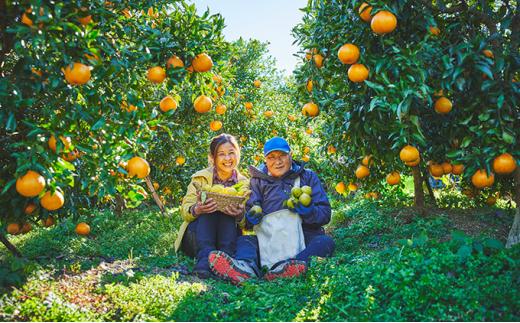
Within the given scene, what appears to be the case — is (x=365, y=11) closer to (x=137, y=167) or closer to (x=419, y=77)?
(x=419, y=77)

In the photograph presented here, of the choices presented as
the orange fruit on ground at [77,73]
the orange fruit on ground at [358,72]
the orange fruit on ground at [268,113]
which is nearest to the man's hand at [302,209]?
the orange fruit on ground at [358,72]

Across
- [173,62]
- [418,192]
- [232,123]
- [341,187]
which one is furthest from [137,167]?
[232,123]

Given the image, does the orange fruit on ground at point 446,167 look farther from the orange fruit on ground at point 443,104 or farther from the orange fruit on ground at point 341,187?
the orange fruit on ground at point 341,187

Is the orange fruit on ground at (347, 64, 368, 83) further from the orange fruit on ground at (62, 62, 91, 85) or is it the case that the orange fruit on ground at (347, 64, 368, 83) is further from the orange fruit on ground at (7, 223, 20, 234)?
the orange fruit on ground at (7, 223, 20, 234)

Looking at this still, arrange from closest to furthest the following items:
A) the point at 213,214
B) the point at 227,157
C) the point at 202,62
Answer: the point at 202,62, the point at 213,214, the point at 227,157

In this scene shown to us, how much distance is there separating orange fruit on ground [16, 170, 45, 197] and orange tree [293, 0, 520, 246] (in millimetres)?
2240

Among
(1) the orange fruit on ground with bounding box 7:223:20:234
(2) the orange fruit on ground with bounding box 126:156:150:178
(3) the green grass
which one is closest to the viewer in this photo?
(3) the green grass

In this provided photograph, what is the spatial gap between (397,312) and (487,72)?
5.87 ft

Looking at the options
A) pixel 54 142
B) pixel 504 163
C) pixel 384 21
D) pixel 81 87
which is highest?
pixel 384 21

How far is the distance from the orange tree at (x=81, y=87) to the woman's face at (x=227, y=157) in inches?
31.1

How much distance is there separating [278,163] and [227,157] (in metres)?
0.51

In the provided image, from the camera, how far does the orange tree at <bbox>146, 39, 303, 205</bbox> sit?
21.6 ft

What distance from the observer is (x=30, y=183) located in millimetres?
2855

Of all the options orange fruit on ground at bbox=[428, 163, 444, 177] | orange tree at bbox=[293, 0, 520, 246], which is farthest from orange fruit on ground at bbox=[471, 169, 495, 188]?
orange fruit on ground at bbox=[428, 163, 444, 177]
